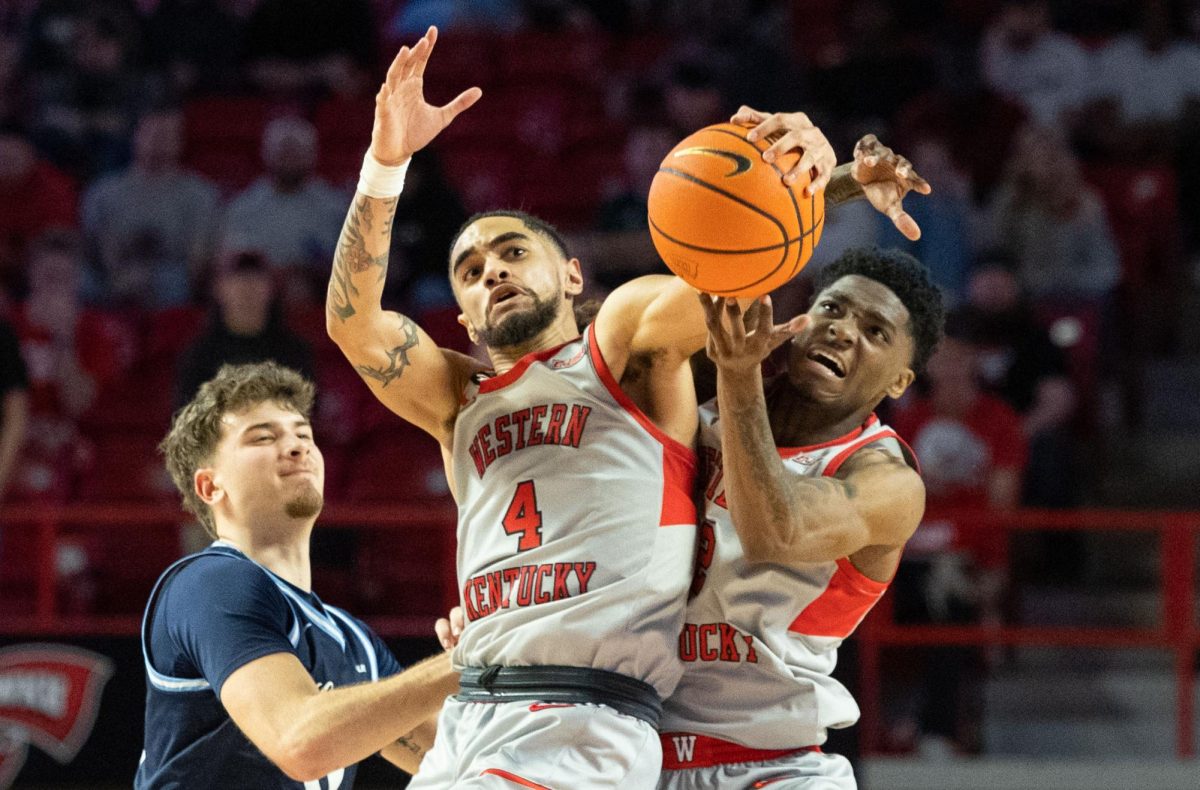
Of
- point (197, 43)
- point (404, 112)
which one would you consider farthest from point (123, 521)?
point (197, 43)

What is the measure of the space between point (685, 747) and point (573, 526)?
65cm

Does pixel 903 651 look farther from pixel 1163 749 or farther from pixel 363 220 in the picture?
pixel 363 220

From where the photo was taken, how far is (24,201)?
10664 mm

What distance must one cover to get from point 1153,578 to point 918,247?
2289mm

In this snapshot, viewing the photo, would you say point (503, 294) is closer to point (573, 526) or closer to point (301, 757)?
point (573, 526)

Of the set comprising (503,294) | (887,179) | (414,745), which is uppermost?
(887,179)

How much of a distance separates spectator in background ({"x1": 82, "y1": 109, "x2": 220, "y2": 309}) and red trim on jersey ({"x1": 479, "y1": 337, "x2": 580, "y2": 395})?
6.56 m

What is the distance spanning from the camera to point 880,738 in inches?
313

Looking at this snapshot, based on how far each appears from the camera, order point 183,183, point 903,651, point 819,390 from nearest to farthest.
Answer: point 819,390
point 903,651
point 183,183

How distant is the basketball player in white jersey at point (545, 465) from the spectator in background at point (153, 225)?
6461mm

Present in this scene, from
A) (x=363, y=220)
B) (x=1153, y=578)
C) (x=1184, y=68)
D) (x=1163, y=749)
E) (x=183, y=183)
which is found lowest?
(x=1163, y=749)

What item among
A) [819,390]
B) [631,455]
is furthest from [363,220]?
[819,390]

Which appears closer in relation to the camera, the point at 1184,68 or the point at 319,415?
the point at 319,415

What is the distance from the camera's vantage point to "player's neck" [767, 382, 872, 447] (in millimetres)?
4254
